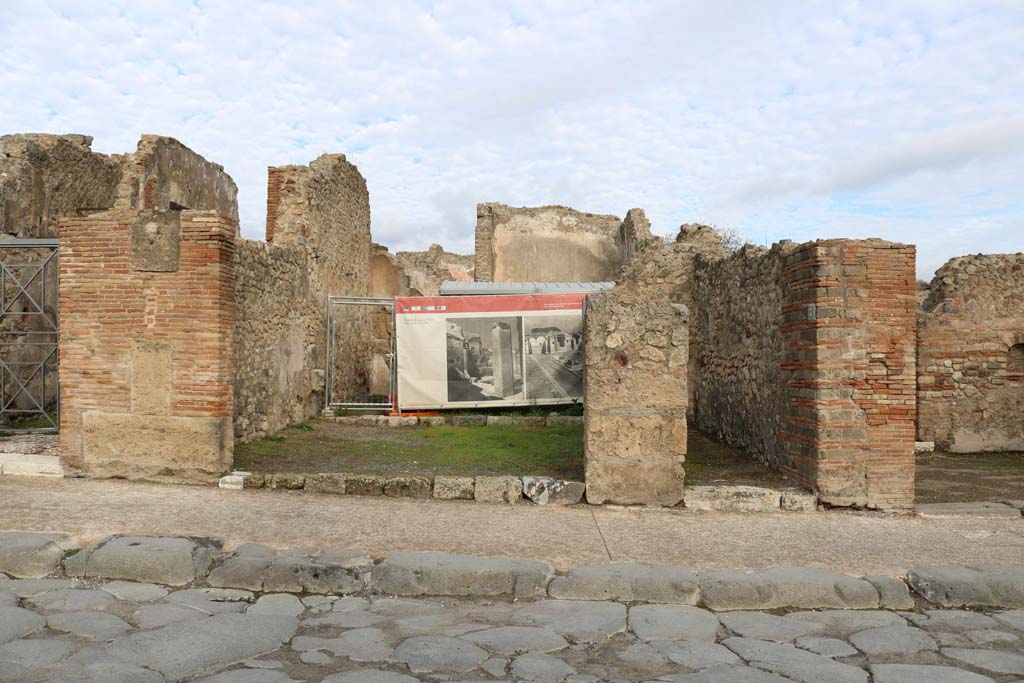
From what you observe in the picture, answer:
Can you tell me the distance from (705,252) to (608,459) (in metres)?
5.73

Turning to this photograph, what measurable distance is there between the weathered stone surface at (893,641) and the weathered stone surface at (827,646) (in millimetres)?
61

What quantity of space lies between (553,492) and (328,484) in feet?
6.12

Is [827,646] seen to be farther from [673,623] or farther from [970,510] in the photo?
[970,510]

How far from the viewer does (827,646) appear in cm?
344

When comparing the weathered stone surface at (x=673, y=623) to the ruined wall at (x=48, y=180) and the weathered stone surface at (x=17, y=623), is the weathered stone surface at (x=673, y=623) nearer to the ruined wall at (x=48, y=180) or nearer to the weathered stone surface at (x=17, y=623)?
the weathered stone surface at (x=17, y=623)

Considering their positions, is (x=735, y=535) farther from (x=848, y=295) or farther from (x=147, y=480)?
(x=147, y=480)

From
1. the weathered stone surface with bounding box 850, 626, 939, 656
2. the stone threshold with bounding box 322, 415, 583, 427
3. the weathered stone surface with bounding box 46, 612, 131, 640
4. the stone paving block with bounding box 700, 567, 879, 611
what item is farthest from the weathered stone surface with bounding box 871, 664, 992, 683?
the stone threshold with bounding box 322, 415, 583, 427

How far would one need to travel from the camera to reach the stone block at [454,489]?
6012 mm

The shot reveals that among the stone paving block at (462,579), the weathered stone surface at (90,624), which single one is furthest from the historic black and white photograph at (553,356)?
the weathered stone surface at (90,624)

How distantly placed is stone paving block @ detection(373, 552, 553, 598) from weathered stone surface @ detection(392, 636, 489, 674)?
71 cm

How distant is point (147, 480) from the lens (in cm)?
637

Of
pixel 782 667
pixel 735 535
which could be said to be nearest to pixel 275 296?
→ pixel 735 535

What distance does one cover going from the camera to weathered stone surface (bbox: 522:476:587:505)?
596 cm

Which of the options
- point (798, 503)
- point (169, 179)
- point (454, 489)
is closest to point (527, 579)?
point (454, 489)
